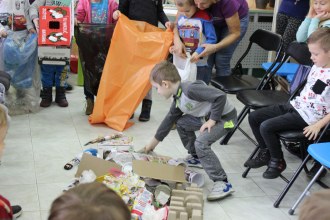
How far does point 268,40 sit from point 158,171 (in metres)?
1.62

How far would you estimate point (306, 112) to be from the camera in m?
3.02

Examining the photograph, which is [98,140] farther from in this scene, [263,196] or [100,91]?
[263,196]

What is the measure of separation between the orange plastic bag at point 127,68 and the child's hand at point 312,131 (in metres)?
1.43

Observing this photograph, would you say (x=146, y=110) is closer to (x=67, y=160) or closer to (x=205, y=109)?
(x=67, y=160)

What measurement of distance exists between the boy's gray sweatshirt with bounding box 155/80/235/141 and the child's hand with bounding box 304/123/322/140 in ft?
1.62

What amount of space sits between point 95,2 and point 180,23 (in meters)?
0.85

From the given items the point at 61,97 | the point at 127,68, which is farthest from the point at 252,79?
the point at 61,97

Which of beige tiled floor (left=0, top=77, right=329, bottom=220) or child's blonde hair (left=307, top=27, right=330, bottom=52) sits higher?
child's blonde hair (left=307, top=27, right=330, bottom=52)

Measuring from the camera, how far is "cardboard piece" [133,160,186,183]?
289 cm

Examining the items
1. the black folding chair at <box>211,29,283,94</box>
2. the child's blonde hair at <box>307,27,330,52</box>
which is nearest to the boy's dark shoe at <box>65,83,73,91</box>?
the black folding chair at <box>211,29,283,94</box>

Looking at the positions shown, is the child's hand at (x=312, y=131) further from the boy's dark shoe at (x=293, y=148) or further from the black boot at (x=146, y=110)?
the black boot at (x=146, y=110)

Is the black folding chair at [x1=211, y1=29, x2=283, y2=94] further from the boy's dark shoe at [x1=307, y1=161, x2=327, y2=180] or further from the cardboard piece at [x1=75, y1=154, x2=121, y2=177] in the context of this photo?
the cardboard piece at [x1=75, y1=154, x2=121, y2=177]

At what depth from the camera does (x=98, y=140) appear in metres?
3.68

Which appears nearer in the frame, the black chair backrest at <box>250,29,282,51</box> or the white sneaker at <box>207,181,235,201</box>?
the white sneaker at <box>207,181,235,201</box>
